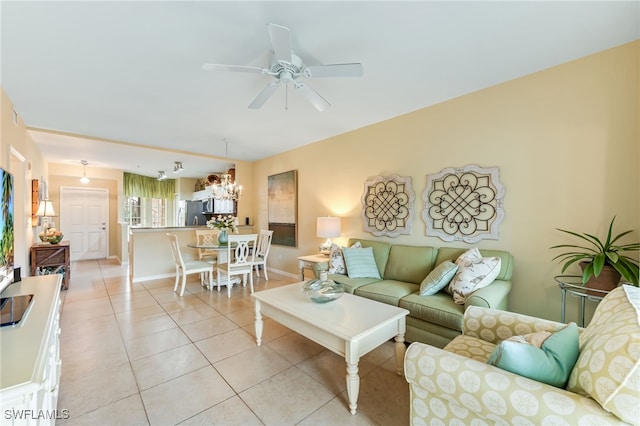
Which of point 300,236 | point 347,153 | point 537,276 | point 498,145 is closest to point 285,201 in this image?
point 300,236

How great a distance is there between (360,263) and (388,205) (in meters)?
0.89

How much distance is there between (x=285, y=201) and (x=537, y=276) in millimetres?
4007

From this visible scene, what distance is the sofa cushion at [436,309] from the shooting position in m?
2.11

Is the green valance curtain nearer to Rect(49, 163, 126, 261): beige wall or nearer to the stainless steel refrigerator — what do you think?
Rect(49, 163, 126, 261): beige wall

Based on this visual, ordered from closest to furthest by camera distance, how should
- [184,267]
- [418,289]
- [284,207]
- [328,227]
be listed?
1. [418,289]
2. [328,227]
3. [184,267]
4. [284,207]

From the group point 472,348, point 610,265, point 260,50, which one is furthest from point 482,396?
point 260,50

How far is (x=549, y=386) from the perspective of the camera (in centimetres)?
98

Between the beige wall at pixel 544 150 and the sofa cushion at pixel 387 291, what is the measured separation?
27.1 inches

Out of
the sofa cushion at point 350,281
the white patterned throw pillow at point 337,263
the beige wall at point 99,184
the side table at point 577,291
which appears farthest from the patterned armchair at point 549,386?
the beige wall at point 99,184

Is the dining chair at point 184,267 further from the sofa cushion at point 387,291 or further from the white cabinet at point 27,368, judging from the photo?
the sofa cushion at point 387,291

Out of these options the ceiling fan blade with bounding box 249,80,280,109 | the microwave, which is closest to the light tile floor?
the ceiling fan blade with bounding box 249,80,280,109

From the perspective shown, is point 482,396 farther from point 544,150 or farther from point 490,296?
point 544,150

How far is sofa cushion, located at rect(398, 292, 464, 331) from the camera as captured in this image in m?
2.11

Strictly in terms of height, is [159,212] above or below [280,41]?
below
